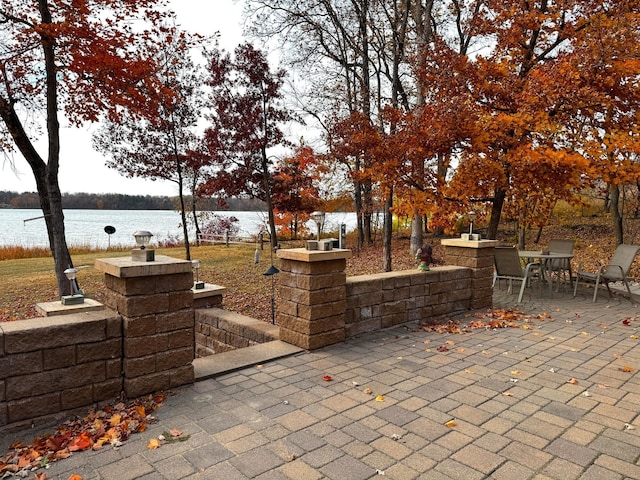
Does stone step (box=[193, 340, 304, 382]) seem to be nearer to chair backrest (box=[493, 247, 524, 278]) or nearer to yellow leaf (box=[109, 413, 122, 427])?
yellow leaf (box=[109, 413, 122, 427])

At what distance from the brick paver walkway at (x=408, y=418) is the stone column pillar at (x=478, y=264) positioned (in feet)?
5.02

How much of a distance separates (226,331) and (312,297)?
58.1 inches

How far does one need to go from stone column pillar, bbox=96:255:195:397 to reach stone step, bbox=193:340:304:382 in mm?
229

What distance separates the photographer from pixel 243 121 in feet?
Result: 46.7

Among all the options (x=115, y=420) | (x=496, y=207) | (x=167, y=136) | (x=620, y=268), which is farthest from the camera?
(x=167, y=136)

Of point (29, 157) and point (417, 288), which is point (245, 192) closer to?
point (29, 157)

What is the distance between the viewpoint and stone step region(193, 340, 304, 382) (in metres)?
3.41

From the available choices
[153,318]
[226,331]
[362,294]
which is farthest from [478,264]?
[153,318]

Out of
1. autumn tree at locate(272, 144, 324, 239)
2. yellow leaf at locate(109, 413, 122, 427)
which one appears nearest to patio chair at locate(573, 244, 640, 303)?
yellow leaf at locate(109, 413, 122, 427)

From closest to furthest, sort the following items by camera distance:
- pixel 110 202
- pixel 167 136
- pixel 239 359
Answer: pixel 239 359
pixel 167 136
pixel 110 202

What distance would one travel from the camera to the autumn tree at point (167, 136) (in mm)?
11867

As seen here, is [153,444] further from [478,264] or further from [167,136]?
[167,136]

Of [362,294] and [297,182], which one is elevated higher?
[297,182]

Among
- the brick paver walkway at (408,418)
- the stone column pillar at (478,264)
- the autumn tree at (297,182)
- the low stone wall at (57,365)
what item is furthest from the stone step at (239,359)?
the autumn tree at (297,182)
